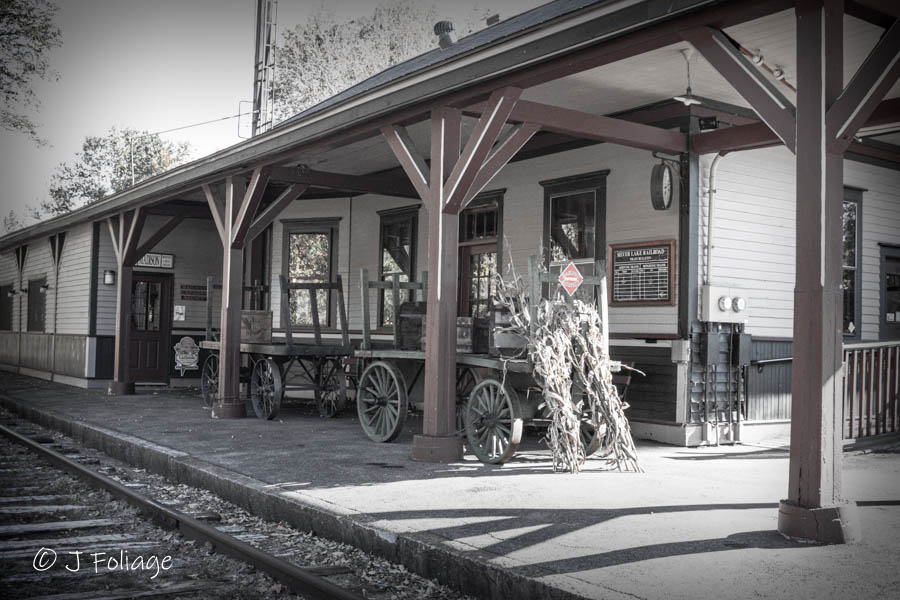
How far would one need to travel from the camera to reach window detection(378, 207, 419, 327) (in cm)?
1377

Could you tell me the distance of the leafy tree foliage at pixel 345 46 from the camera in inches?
1551

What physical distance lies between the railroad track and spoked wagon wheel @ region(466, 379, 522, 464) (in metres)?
2.29

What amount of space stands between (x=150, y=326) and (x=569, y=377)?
12.8 metres

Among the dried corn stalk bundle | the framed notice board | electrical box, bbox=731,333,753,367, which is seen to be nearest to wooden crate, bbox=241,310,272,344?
the framed notice board

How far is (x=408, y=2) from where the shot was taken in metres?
40.3

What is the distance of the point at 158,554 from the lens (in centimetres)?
533

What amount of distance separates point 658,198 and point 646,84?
1194mm

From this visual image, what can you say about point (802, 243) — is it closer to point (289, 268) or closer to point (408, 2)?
point (289, 268)

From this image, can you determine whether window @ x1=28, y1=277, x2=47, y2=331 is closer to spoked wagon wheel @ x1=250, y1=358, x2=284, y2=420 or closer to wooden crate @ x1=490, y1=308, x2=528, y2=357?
spoked wagon wheel @ x1=250, y1=358, x2=284, y2=420

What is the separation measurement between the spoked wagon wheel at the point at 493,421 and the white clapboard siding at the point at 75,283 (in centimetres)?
1243

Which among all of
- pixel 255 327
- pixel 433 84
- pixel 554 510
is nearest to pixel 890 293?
pixel 433 84

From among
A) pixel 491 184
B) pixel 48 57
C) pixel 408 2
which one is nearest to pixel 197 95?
pixel 408 2

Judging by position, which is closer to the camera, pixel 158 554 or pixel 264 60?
A: pixel 158 554

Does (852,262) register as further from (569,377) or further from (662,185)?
(569,377)
